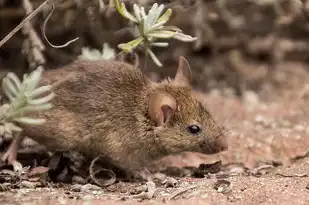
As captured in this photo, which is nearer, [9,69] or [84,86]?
[84,86]

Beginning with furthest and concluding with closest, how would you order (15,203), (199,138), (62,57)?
(62,57), (199,138), (15,203)

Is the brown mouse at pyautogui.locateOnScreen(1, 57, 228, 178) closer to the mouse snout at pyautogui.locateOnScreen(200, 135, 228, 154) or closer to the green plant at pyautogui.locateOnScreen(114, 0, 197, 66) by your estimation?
the mouse snout at pyautogui.locateOnScreen(200, 135, 228, 154)

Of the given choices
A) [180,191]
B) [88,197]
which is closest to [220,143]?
[180,191]

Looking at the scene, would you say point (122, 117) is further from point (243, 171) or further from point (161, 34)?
point (243, 171)

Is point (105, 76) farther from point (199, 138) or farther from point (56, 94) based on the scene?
point (199, 138)

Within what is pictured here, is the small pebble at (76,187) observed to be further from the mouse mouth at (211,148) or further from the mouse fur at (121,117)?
the mouse mouth at (211,148)

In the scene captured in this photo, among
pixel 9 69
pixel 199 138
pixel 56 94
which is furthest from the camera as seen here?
pixel 9 69

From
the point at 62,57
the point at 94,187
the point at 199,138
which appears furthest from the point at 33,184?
the point at 62,57
